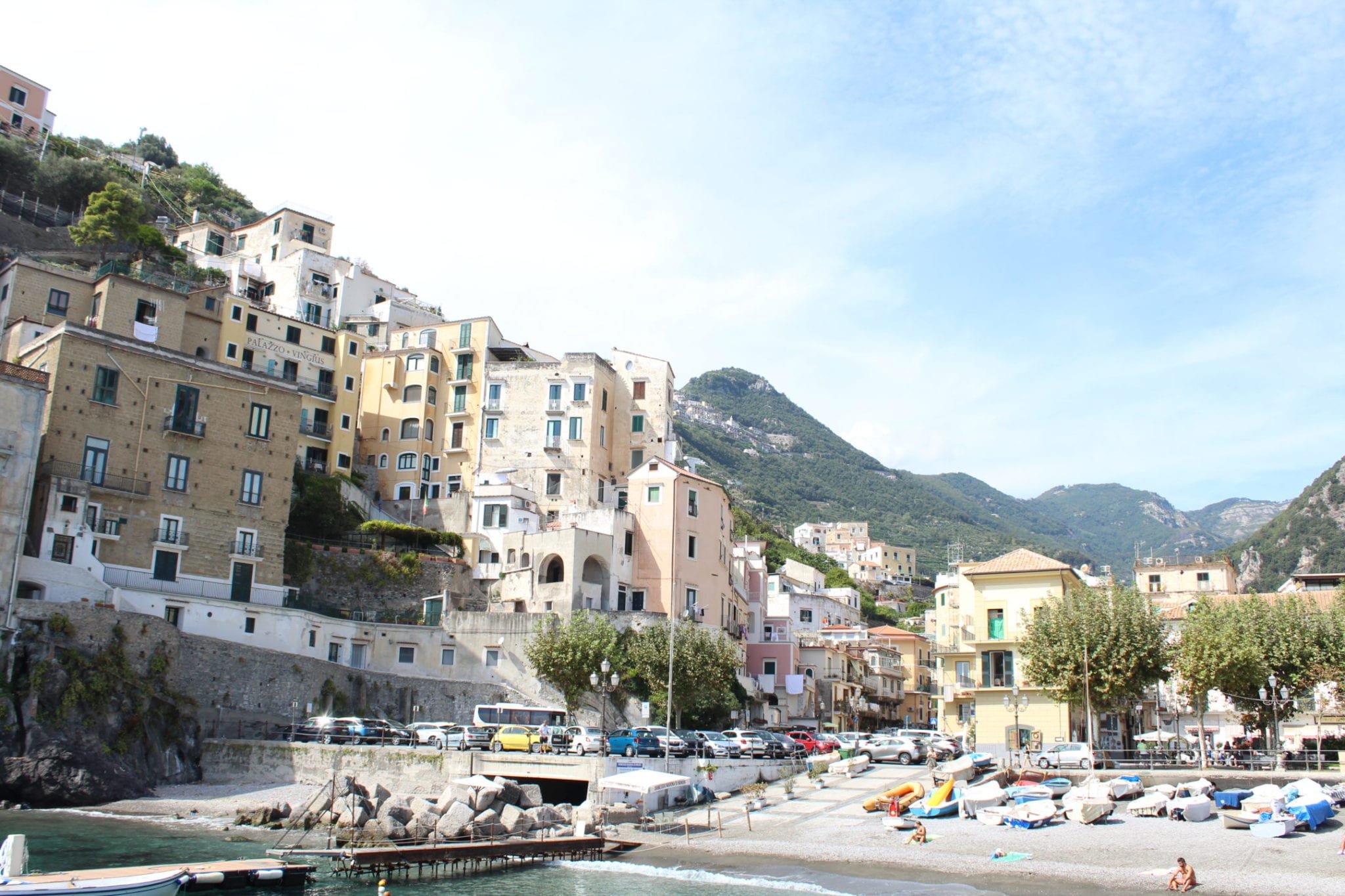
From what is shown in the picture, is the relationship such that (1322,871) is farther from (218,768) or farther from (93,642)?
(93,642)

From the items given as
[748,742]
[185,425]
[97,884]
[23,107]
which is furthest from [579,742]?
[23,107]

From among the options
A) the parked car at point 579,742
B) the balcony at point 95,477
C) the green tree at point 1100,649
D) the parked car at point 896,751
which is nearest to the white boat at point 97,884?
the parked car at point 579,742

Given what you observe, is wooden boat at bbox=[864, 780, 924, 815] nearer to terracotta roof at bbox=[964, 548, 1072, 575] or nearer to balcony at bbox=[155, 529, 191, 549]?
terracotta roof at bbox=[964, 548, 1072, 575]

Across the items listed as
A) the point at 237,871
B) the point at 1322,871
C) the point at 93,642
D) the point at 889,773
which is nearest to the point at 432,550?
the point at 93,642

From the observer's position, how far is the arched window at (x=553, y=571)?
64.6m

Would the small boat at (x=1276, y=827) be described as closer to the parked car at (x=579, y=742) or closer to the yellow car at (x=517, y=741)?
the parked car at (x=579, y=742)

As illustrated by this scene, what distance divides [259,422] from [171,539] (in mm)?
7929

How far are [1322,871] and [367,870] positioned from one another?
27142 mm

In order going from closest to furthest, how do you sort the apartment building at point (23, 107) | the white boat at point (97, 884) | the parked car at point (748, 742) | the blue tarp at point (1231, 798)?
1. the white boat at point (97, 884)
2. the blue tarp at point (1231, 798)
3. the parked car at point (748, 742)
4. the apartment building at point (23, 107)

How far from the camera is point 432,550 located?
66.9 metres

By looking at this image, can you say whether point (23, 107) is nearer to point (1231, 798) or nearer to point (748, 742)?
point (748, 742)

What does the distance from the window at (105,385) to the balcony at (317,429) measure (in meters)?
18.8

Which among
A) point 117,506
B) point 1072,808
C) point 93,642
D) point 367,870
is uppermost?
point 117,506

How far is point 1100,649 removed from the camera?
4712 centimetres
